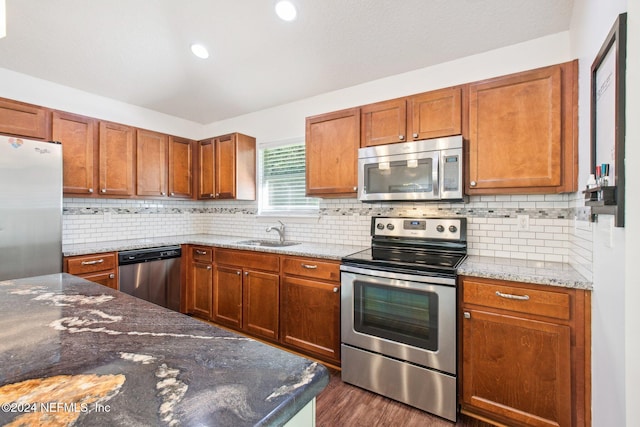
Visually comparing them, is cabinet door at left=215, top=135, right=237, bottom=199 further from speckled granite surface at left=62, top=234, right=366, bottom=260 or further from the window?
speckled granite surface at left=62, top=234, right=366, bottom=260

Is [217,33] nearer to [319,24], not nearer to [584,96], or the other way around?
[319,24]

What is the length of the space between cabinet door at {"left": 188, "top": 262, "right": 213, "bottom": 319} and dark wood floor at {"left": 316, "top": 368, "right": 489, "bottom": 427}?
1734mm

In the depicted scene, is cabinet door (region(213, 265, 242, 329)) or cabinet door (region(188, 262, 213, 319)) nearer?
cabinet door (region(213, 265, 242, 329))

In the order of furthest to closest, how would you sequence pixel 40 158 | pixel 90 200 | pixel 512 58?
pixel 90 200
pixel 40 158
pixel 512 58

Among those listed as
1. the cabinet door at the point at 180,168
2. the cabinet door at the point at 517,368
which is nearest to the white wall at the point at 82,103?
the cabinet door at the point at 180,168

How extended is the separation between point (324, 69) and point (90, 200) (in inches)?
112

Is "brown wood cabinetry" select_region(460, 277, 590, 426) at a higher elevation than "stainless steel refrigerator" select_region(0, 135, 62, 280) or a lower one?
lower

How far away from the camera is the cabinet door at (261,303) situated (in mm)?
2740

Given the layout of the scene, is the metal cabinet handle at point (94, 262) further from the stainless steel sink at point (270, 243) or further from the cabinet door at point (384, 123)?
the cabinet door at point (384, 123)

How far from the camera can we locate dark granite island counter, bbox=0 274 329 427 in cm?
52

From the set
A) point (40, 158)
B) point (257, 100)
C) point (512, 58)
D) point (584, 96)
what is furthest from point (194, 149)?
point (584, 96)

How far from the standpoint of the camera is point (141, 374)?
2.11 ft

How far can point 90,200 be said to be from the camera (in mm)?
3311

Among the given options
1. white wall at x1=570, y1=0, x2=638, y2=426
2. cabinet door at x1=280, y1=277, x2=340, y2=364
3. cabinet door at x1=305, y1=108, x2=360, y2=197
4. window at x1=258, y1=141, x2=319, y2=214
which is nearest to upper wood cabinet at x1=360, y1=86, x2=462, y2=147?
cabinet door at x1=305, y1=108, x2=360, y2=197
